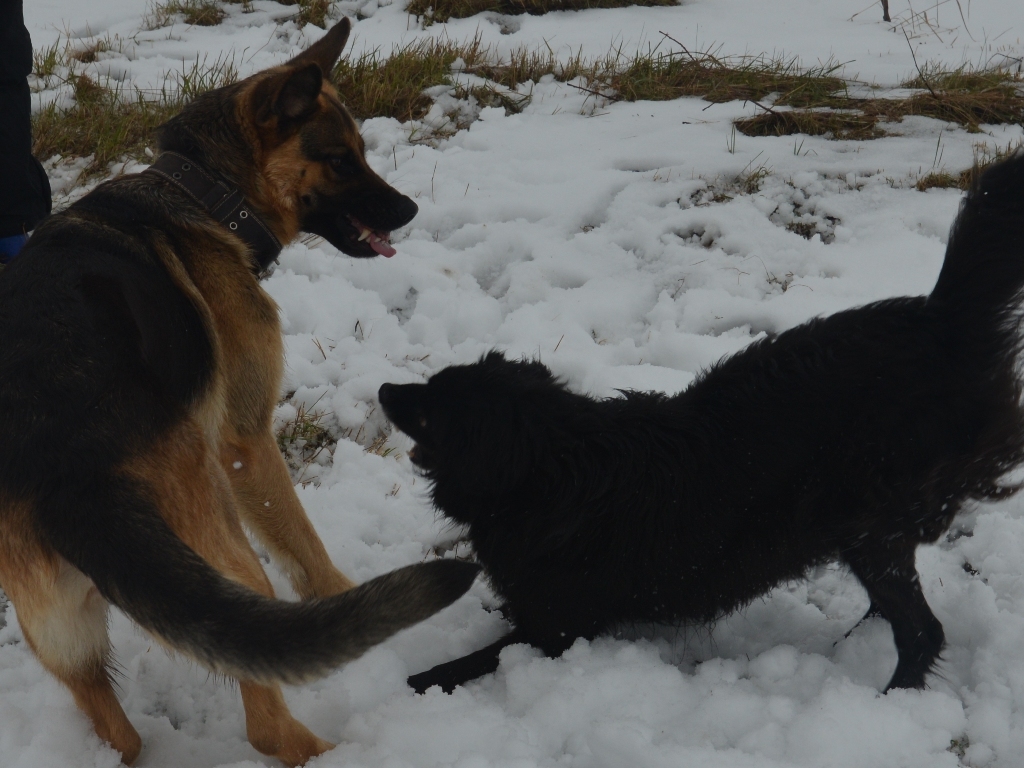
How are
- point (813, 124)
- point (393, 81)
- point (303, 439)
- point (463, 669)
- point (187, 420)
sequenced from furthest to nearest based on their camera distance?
point (393, 81), point (813, 124), point (303, 439), point (463, 669), point (187, 420)

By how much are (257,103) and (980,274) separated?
7.61 feet

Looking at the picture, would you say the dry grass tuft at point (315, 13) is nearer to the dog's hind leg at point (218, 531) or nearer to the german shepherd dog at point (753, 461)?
the german shepherd dog at point (753, 461)

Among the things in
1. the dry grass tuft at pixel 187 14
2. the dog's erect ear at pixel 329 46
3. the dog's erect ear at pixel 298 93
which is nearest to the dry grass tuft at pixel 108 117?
the dry grass tuft at pixel 187 14

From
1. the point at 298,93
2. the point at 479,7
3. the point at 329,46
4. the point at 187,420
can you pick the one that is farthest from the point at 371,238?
the point at 479,7

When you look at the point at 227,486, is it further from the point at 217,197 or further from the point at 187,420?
the point at 217,197

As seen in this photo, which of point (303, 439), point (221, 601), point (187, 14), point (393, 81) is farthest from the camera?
point (187, 14)

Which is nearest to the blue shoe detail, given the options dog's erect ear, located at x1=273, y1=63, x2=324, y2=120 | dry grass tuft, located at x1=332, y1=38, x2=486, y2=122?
dog's erect ear, located at x1=273, y1=63, x2=324, y2=120

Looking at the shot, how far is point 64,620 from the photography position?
6.73 ft

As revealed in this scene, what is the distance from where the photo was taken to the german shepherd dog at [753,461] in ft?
7.61

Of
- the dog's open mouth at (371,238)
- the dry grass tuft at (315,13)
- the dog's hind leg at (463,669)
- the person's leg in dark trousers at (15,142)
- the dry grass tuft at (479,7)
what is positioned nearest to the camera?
the dog's hind leg at (463,669)

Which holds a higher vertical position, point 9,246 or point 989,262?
point 989,262

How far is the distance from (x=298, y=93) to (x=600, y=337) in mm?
1876

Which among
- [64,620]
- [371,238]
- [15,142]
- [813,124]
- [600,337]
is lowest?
[600,337]

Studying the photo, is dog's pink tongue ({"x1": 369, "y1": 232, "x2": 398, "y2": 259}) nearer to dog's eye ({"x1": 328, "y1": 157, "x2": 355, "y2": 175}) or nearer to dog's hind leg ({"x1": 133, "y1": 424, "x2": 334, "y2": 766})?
dog's eye ({"x1": 328, "y1": 157, "x2": 355, "y2": 175})
